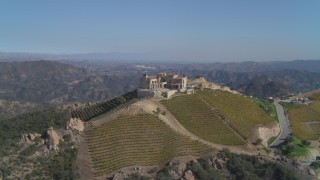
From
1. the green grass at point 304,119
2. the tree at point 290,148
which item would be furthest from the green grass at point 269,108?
the tree at point 290,148

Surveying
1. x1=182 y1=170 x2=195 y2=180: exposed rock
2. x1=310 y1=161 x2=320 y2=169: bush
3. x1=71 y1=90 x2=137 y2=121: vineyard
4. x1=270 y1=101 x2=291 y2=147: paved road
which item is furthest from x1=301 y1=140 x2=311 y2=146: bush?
x1=71 y1=90 x2=137 y2=121: vineyard

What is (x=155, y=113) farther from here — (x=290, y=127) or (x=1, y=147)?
(x=290, y=127)

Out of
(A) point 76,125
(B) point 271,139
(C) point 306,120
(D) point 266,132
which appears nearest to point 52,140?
(A) point 76,125

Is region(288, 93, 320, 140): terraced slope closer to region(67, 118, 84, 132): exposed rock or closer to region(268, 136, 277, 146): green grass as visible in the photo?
region(268, 136, 277, 146): green grass

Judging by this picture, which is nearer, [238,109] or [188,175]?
[188,175]

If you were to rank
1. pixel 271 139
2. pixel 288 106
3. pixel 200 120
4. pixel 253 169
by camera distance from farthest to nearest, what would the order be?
1. pixel 288 106
2. pixel 271 139
3. pixel 200 120
4. pixel 253 169

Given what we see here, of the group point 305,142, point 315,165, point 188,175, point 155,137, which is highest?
point 155,137

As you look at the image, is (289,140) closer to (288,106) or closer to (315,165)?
(315,165)

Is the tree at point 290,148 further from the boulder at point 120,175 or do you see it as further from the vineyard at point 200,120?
the boulder at point 120,175
